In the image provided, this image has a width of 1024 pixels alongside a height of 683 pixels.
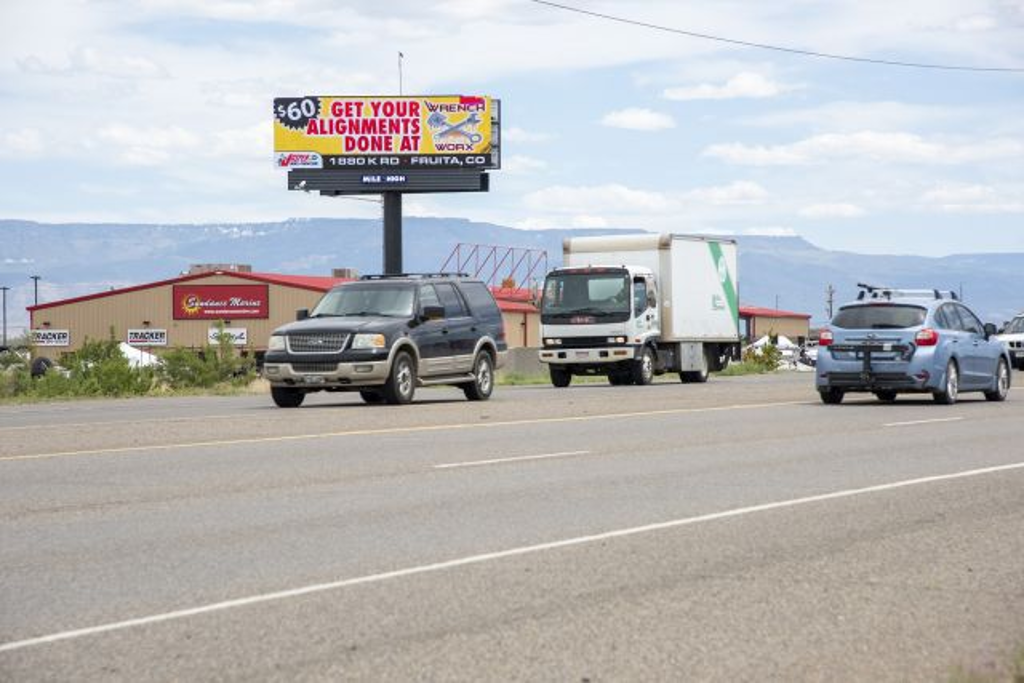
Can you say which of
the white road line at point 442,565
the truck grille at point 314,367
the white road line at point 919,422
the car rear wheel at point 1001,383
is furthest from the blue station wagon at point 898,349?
the white road line at point 442,565

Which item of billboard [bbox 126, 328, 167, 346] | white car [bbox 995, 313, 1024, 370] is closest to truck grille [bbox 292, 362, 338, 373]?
white car [bbox 995, 313, 1024, 370]

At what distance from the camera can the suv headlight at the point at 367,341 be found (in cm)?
2412

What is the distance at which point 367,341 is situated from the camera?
2412 cm

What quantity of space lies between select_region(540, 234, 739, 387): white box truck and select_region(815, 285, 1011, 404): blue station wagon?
9980mm

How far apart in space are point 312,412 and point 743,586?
1508cm

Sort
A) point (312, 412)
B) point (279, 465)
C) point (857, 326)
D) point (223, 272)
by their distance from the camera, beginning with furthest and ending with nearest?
point (223, 272) < point (857, 326) < point (312, 412) < point (279, 465)

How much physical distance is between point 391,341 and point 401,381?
0.69 m

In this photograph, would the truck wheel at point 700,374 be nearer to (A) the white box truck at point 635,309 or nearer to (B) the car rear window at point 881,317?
(A) the white box truck at point 635,309

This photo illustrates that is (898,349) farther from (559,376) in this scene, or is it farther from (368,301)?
(559,376)

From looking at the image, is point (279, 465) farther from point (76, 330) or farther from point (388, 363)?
point (76, 330)

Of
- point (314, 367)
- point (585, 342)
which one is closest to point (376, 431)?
point (314, 367)

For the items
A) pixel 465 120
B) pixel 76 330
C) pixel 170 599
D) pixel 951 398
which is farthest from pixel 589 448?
pixel 76 330

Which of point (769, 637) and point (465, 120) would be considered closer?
point (769, 637)

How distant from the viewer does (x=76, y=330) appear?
4503 inches
